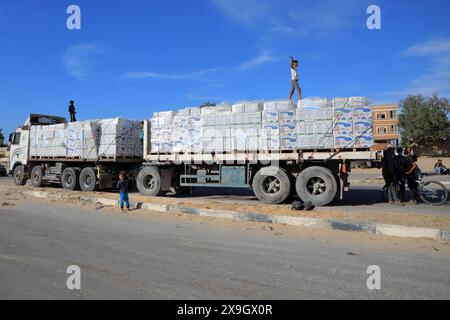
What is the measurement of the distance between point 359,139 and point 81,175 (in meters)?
11.2

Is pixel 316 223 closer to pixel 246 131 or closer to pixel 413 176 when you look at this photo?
pixel 246 131

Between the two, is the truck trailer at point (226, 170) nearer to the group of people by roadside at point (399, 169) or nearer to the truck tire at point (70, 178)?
the truck tire at point (70, 178)

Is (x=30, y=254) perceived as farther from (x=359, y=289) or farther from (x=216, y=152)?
(x=216, y=152)

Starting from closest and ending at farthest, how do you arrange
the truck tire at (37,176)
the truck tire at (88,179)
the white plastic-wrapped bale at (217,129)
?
the white plastic-wrapped bale at (217,129), the truck tire at (88,179), the truck tire at (37,176)

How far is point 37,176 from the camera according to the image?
55.9 ft

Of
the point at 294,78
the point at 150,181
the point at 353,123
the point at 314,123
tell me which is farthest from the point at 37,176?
the point at 353,123

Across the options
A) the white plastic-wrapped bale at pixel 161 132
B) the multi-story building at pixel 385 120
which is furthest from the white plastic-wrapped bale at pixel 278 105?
the multi-story building at pixel 385 120

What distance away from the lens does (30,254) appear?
17.7ft

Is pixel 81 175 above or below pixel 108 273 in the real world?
above

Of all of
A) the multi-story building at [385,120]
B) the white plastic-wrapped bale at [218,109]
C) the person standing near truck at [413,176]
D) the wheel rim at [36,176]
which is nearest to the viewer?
the person standing near truck at [413,176]

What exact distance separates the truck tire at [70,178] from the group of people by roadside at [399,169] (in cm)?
Result: 1216

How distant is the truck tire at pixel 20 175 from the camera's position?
59.1ft
